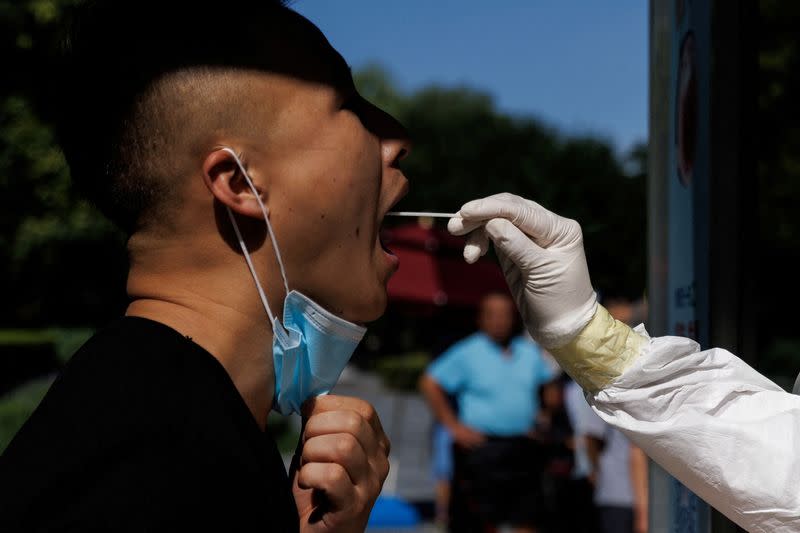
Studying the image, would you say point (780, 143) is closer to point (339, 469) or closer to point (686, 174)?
point (686, 174)

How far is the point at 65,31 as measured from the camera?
1.58 metres

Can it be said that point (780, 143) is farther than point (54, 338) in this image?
No

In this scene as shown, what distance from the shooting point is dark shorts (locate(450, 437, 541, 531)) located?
5863 mm

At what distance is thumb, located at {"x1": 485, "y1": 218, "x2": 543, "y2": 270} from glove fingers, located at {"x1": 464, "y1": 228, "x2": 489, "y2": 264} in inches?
1.6

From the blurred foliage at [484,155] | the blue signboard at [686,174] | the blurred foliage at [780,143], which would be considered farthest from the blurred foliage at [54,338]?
the blue signboard at [686,174]

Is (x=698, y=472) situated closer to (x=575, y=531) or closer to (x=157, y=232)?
(x=157, y=232)

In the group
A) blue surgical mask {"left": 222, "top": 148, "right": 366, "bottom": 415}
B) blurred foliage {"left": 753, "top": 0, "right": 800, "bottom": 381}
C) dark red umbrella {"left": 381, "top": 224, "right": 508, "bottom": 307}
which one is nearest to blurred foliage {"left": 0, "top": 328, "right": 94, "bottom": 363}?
dark red umbrella {"left": 381, "top": 224, "right": 508, "bottom": 307}

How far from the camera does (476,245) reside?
5.33ft

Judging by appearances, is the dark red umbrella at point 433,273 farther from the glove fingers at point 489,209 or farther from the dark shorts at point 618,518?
the glove fingers at point 489,209

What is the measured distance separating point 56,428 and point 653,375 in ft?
2.97

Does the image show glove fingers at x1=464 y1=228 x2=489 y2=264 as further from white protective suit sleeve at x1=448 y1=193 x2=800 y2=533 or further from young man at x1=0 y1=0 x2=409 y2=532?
young man at x1=0 y1=0 x2=409 y2=532

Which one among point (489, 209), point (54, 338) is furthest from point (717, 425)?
point (54, 338)

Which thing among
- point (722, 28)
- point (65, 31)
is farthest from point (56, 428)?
point (722, 28)

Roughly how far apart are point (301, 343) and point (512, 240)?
384 millimetres
